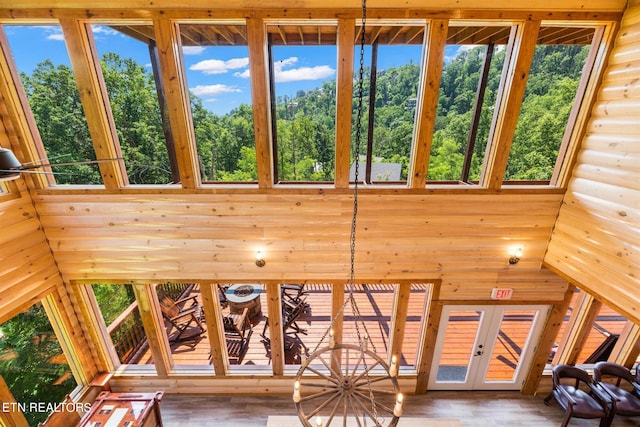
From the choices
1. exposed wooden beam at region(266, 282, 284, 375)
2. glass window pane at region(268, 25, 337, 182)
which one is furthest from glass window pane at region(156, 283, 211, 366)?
glass window pane at region(268, 25, 337, 182)

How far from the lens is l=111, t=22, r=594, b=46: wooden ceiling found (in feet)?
11.6

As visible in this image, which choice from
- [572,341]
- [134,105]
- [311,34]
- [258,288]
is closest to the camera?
[311,34]

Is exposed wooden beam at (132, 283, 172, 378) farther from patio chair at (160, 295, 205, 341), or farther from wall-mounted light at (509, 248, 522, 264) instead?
wall-mounted light at (509, 248, 522, 264)

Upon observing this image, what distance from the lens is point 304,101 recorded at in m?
3.86

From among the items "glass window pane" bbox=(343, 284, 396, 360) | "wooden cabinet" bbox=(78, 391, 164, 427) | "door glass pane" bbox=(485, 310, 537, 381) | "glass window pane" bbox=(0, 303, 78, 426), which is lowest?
"glass window pane" bbox=(343, 284, 396, 360)

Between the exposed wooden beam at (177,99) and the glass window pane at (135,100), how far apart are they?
260 mm

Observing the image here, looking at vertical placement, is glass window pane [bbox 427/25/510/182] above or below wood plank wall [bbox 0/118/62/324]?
above

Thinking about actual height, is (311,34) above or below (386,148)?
above

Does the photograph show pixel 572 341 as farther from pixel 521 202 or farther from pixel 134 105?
pixel 134 105

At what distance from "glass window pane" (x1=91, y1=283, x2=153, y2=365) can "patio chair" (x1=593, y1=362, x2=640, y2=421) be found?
7665 mm

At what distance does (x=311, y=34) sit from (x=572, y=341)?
6.44 meters

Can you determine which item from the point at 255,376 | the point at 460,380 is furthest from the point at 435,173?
the point at 255,376

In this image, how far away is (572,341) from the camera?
488 centimetres

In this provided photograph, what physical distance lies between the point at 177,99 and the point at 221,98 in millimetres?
543
